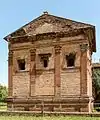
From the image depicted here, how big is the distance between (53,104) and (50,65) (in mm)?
3794

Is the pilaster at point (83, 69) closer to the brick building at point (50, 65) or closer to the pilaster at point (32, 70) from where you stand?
the brick building at point (50, 65)

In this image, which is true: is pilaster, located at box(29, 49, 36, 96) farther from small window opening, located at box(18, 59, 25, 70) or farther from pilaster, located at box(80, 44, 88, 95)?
pilaster, located at box(80, 44, 88, 95)

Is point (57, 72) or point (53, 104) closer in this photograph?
point (53, 104)

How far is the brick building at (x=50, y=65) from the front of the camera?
85.8ft

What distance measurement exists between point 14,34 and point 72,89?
871 centimetres

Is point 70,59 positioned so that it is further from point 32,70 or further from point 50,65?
point 32,70

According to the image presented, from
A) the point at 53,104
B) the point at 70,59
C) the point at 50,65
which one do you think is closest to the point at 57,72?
the point at 50,65

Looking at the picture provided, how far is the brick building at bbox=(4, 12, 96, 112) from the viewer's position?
2614cm

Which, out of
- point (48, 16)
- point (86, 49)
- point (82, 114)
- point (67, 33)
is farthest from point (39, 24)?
point (82, 114)

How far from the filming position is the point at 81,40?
2656 centimetres

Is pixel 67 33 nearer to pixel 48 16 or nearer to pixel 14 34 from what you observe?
pixel 48 16

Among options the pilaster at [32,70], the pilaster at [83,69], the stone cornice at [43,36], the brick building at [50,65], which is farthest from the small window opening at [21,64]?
the pilaster at [83,69]

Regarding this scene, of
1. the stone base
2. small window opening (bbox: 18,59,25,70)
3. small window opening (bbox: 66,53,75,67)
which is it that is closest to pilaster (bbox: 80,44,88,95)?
the stone base

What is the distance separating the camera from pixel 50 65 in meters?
27.5
